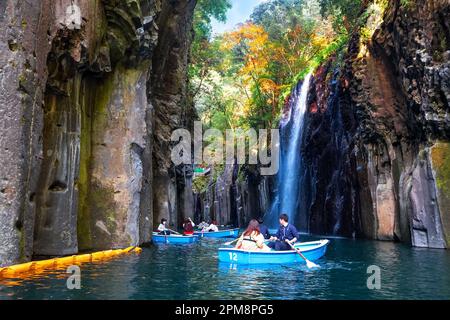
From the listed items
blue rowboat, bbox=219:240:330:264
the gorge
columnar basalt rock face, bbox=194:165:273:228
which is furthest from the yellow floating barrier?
columnar basalt rock face, bbox=194:165:273:228

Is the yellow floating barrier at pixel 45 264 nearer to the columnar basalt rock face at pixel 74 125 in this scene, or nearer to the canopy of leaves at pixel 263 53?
the columnar basalt rock face at pixel 74 125

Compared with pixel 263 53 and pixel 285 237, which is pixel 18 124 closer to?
pixel 285 237

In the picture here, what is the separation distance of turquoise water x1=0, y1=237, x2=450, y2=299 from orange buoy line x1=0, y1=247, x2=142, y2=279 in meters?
0.66

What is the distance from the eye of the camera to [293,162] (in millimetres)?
38000

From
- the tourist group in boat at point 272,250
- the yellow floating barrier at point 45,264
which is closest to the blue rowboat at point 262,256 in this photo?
the tourist group in boat at point 272,250

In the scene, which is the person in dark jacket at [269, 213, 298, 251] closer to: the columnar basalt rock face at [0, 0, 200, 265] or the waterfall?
the columnar basalt rock face at [0, 0, 200, 265]

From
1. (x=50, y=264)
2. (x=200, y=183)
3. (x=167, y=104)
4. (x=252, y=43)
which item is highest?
(x=252, y=43)

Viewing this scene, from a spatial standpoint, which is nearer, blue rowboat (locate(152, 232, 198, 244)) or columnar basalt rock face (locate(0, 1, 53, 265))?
columnar basalt rock face (locate(0, 1, 53, 265))

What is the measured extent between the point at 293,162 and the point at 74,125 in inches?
983

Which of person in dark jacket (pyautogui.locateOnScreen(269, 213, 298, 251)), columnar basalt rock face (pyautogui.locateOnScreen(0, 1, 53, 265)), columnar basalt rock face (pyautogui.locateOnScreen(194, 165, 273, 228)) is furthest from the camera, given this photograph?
columnar basalt rock face (pyautogui.locateOnScreen(194, 165, 273, 228))

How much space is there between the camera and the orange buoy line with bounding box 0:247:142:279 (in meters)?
10.7

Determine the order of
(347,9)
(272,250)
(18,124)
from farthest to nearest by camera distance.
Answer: (347,9) < (272,250) < (18,124)

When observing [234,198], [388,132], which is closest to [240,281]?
[388,132]

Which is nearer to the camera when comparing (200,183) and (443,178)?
(443,178)
